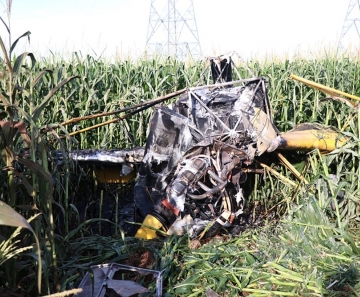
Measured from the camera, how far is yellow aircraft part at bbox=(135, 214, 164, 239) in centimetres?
346

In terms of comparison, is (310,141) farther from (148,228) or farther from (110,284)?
(110,284)

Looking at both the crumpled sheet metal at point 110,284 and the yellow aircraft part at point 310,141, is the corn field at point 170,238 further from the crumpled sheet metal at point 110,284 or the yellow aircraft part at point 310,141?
the yellow aircraft part at point 310,141

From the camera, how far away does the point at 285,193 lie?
4500mm

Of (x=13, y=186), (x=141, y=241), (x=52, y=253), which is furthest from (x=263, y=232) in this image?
(x=13, y=186)

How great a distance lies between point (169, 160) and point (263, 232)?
1.08m

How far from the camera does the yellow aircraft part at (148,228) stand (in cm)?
346

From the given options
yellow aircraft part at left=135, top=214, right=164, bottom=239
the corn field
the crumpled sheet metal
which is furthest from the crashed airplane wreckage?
the crumpled sheet metal

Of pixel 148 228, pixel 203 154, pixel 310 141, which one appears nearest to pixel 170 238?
pixel 148 228

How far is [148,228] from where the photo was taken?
11.5 feet

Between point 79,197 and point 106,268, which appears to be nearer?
point 106,268

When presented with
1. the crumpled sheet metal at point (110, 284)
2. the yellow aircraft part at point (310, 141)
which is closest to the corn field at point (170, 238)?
the crumpled sheet metal at point (110, 284)

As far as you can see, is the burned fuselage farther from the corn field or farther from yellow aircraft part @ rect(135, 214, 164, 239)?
the corn field

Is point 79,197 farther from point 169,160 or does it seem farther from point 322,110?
point 322,110

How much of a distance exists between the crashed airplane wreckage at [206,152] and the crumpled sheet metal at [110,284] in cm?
91
